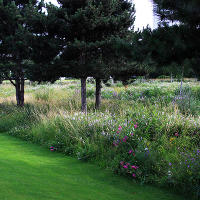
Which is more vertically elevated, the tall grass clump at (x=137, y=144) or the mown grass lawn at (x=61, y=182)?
the tall grass clump at (x=137, y=144)

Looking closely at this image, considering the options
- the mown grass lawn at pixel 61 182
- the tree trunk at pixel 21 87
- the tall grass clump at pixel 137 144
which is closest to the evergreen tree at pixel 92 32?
the tall grass clump at pixel 137 144

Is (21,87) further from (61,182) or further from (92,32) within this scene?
(61,182)

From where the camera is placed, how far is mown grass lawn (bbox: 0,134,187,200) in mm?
3768

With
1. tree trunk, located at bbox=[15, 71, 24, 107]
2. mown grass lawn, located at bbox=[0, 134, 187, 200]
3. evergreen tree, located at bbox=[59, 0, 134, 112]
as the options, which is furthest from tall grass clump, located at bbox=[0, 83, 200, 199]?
tree trunk, located at bbox=[15, 71, 24, 107]

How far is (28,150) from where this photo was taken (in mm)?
6609

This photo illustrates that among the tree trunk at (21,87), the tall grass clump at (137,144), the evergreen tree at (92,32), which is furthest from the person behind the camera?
the tree trunk at (21,87)

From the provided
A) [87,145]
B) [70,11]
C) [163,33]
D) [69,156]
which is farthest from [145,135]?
[70,11]

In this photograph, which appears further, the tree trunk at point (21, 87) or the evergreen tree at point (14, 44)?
the tree trunk at point (21, 87)

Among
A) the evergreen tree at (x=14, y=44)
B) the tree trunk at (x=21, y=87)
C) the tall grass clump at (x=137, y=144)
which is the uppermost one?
the evergreen tree at (x=14, y=44)

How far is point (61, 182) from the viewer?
14.1ft

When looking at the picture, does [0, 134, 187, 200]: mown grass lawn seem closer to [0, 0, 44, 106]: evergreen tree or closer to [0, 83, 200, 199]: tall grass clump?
[0, 83, 200, 199]: tall grass clump

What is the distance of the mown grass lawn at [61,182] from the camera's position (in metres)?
3.77

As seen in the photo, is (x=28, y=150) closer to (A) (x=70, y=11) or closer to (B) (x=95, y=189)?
(B) (x=95, y=189)

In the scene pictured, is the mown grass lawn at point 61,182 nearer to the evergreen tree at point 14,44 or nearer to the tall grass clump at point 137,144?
the tall grass clump at point 137,144
